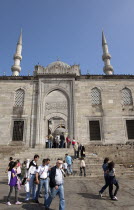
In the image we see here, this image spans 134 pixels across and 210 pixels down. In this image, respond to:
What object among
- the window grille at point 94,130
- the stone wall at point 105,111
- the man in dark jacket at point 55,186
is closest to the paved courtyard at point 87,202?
the man in dark jacket at point 55,186

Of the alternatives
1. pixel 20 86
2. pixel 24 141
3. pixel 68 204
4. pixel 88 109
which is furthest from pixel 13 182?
pixel 20 86

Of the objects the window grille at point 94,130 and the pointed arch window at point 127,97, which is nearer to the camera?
the window grille at point 94,130

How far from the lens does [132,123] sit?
1797 centimetres

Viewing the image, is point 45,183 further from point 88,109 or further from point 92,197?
point 88,109

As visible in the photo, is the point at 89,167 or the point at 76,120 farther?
the point at 76,120

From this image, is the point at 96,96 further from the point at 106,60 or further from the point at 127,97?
the point at 106,60

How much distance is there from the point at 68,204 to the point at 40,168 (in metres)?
1.32

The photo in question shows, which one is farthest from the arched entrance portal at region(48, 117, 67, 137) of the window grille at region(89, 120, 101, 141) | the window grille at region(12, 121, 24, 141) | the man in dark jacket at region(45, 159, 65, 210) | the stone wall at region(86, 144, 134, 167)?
the man in dark jacket at region(45, 159, 65, 210)

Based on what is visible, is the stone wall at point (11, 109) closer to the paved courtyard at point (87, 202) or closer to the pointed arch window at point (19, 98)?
the pointed arch window at point (19, 98)

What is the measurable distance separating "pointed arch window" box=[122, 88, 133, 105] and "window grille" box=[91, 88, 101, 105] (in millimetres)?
2848

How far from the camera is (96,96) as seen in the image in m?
19.2

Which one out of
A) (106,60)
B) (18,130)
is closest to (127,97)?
(106,60)

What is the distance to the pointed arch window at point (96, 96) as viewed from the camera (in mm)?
18891

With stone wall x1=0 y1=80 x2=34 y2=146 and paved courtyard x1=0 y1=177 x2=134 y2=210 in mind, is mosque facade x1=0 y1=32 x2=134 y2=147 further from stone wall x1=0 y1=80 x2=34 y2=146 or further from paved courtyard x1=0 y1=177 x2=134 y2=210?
paved courtyard x1=0 y1=177 x2=134 y2=210
